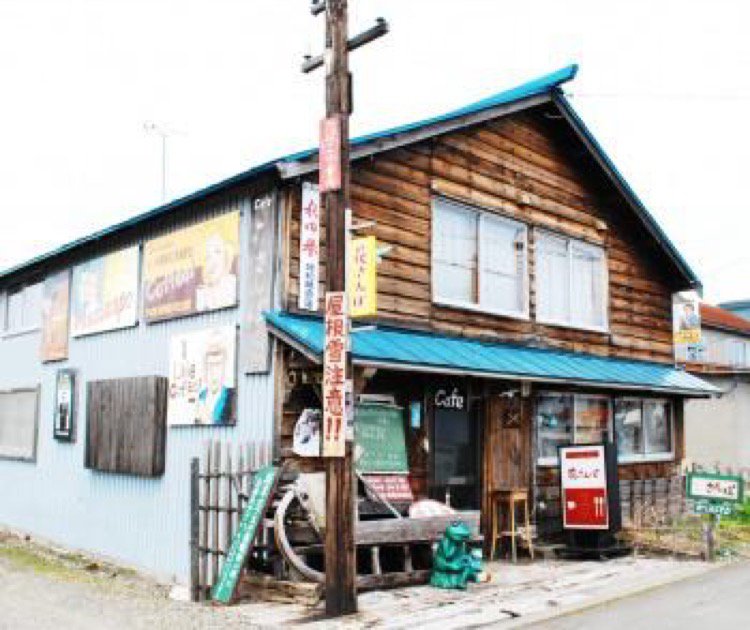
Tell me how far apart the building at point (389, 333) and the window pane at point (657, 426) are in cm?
6

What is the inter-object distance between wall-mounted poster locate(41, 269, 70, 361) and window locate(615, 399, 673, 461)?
10.5 meters

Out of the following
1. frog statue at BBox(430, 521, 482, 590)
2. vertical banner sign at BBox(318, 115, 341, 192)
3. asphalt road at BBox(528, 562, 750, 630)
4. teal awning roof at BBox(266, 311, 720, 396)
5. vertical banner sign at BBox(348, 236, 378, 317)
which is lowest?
asphalt road at BBox(528, 562, 750, 630)

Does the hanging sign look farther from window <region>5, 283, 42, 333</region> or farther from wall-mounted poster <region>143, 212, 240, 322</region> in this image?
window <region>5, 283, 42, 333</region>

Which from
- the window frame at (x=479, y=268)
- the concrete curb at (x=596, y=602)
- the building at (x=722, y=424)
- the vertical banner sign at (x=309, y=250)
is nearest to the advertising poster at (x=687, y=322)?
the building at (x=722, y=424)

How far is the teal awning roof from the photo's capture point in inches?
408

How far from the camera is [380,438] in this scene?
1181 centimetres

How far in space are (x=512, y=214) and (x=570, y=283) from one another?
2060 millimetres

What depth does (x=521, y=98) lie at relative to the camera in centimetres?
1503

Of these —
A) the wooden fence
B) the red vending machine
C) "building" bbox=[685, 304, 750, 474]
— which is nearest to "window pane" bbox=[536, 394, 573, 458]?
the red vending machine

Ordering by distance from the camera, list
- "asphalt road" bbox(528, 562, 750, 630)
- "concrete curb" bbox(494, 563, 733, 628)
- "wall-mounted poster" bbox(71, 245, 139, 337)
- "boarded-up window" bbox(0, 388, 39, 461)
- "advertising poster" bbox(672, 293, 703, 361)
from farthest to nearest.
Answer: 1. "advertising poster" bbox(672, 293, 703, 361)
2. "boarded-up window" bbox(0, 388, 39, 461)
3. "wall-mounted poster" bbox(71, 245, 139, 337)
4. "concrete curb" bbox(494, 563, 733, 628)
5. "asphalt road" bbox(528, 562, 750, 630)

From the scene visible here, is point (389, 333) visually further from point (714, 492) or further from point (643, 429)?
point (643, 429)

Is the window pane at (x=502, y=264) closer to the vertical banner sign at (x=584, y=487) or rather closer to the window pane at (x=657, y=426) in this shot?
the vertical banner sign at (x=584, y=487)

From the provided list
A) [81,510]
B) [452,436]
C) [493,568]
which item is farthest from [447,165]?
[81,510]

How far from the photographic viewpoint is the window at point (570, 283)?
15.6 meters
